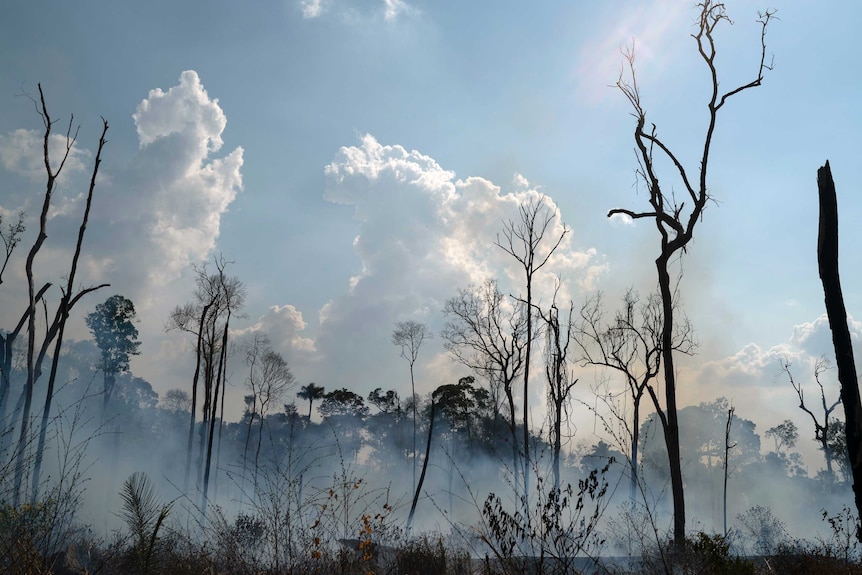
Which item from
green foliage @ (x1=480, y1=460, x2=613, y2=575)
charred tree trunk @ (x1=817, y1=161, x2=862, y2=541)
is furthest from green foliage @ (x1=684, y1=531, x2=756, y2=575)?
green foliage @ (x1=480, y1=460, x2=613, y2=575)

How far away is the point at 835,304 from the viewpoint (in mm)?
6707

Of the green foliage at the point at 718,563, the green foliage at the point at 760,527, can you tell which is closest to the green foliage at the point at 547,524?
the green foliage at the point at 718,563

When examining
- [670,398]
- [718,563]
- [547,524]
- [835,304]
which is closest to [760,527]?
[670,398]

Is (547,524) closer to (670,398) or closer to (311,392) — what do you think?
(670,398)

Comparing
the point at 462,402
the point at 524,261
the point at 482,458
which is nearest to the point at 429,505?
the point at 482,458

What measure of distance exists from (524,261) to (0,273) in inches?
649

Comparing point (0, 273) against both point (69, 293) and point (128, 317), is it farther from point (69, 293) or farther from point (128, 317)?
point (128, 317)

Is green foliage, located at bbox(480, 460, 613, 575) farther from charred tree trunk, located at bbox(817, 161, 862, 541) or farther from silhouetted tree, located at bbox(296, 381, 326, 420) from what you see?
silhouetted tree, located at bbox(296, 381, 326, 420)

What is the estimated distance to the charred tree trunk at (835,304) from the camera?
6434mm

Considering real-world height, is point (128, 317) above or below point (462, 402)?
above

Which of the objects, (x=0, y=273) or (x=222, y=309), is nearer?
(x=0, y=273)

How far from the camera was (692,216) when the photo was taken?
1171cm

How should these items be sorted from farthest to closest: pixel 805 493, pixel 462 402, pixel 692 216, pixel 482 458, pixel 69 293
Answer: pixel 805 493 → pixel 482 458 → pixel 462 402 → pixel 69 293 → pixel 692 216

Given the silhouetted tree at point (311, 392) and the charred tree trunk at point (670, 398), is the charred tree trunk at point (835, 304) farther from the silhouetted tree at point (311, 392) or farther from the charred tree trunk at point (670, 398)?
the silhouetted tree at point (311, 392)
